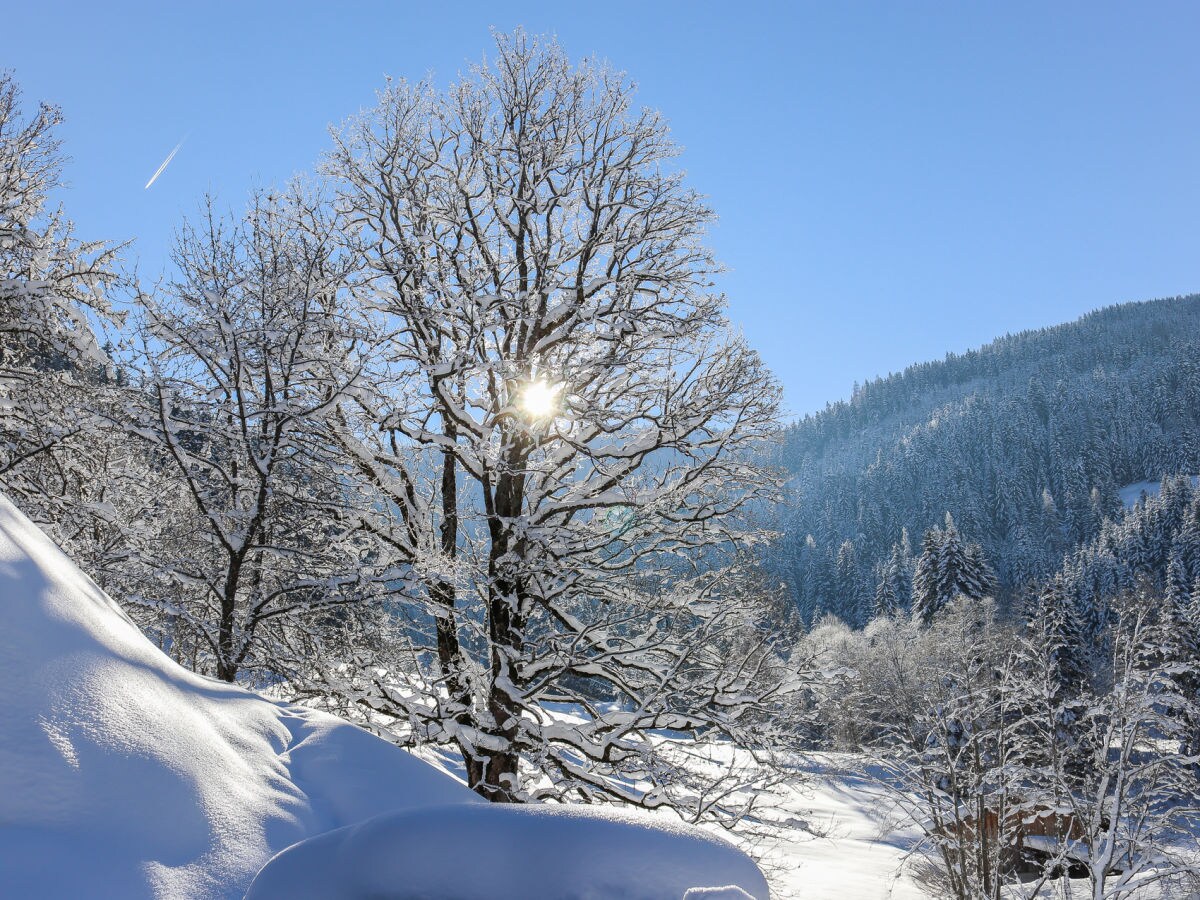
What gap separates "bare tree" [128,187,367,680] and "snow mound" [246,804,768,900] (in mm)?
4581

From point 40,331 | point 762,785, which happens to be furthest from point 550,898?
point 40,331

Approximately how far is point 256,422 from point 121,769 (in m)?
5.29

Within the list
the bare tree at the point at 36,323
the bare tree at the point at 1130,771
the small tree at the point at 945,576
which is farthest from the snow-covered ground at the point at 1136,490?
the bare tree at the point at 36,323

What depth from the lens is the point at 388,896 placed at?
6.17ft

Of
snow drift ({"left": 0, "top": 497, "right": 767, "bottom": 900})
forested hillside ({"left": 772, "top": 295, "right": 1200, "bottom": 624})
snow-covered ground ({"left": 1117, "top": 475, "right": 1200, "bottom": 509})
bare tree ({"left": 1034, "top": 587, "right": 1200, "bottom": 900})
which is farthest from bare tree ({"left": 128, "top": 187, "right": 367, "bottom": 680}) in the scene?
snow-covered ground ({"left": 1117, "top": 475, "right": 1200, "bottom": 509})

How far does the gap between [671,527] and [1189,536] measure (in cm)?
8943

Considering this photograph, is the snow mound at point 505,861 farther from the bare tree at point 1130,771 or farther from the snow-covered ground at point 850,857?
the bare tree at point 1130,771

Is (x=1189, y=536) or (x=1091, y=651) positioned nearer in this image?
(x=1091, y=651)

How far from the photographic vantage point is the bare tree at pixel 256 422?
6496mm

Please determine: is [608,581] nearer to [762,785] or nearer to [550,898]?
[762,785]

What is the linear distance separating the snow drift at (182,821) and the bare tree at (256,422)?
357 cm

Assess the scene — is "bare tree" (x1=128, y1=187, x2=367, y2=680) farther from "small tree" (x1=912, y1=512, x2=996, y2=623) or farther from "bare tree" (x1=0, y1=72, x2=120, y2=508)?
"small tree" (x1=912, y1=512, x2=996, y2=623)

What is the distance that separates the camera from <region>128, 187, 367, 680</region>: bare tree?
650 cm

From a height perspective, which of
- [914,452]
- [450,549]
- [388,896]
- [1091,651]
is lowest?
[1091,651]
